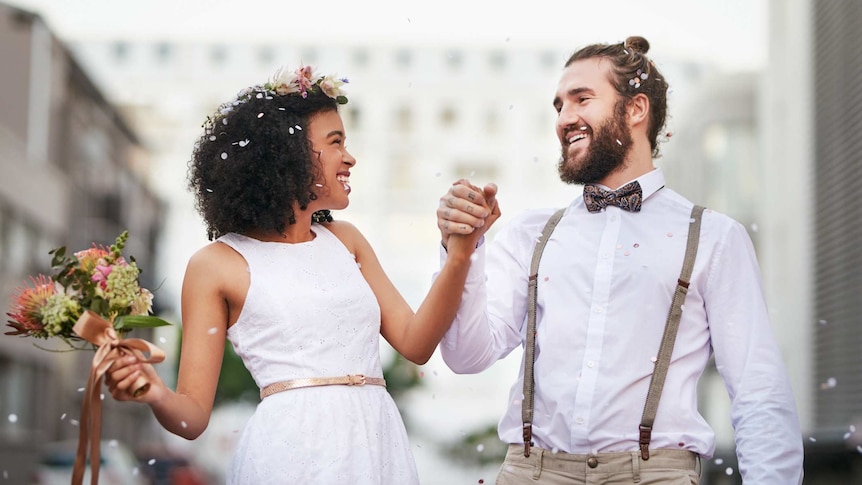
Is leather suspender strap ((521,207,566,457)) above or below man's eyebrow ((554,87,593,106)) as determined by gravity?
below

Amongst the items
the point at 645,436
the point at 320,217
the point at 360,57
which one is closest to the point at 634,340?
the point at 645,436

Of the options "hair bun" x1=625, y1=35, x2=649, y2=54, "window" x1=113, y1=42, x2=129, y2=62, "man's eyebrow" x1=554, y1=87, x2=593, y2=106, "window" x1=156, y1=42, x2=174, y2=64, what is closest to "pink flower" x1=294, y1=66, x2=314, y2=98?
"man's eyebrow" x1=554, y1=87, x2=593, y2=106

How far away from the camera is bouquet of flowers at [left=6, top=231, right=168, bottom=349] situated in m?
3.19

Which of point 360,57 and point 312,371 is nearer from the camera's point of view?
point 312,371

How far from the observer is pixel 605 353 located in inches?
139

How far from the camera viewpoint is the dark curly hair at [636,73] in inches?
155

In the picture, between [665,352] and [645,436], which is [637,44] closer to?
[665,352]

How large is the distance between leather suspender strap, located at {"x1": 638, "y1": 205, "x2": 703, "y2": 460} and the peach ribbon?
1.32 metres

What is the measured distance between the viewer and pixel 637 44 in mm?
4062

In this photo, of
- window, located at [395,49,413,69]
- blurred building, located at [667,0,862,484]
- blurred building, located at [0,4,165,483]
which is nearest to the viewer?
blurred building, located at [667,0,862,484]

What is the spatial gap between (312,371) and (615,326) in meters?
0.87

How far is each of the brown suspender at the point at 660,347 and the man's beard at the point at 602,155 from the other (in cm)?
21

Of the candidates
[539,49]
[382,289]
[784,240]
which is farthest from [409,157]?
[382,289]

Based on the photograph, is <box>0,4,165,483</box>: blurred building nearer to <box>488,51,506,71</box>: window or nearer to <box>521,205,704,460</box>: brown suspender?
<box>521,205,704,460</box>: brown suspender
